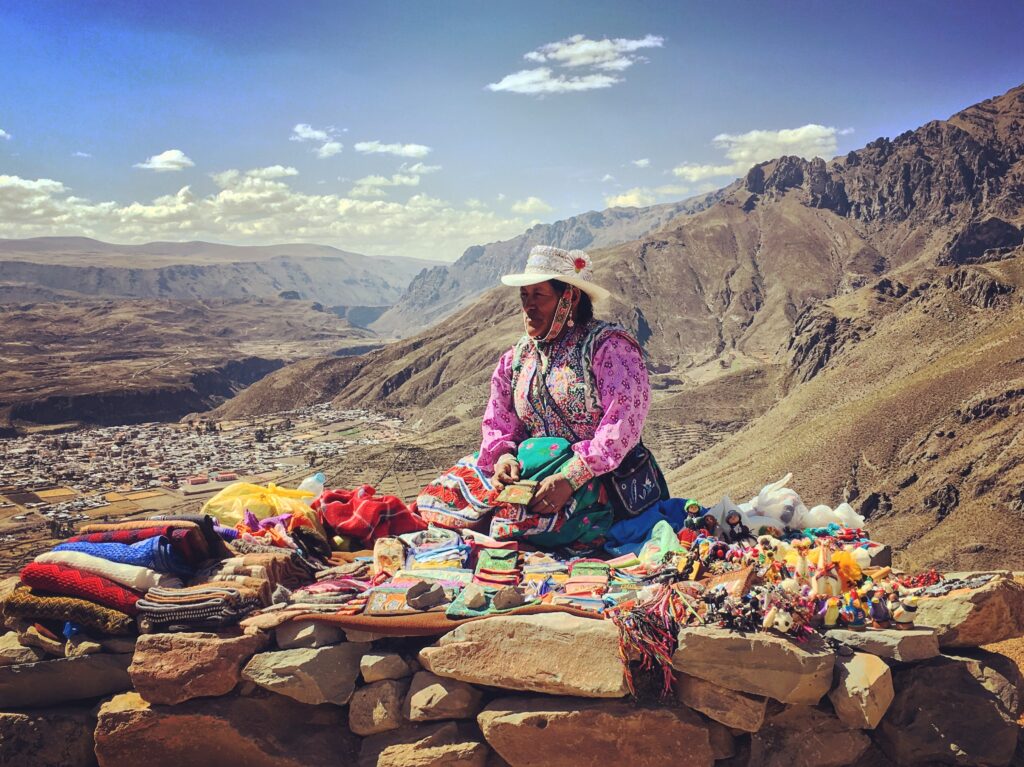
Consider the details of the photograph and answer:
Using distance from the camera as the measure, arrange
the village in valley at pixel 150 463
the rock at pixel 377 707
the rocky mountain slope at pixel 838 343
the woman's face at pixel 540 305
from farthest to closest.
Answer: the village in valley at pixel 150 463 < the rocky mountain slope at pixel 838 343 < the woman's face at pixel 540 305 < the rock at pixel 377 707

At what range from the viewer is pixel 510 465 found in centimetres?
371

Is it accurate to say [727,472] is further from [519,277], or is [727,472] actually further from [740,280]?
[740,280]

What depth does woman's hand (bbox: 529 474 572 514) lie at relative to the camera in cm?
351

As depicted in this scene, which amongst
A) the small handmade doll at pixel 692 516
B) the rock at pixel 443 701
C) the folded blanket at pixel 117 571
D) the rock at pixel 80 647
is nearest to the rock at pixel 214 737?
the rock at pixel 80 647

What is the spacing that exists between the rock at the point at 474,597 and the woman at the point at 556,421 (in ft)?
2.15

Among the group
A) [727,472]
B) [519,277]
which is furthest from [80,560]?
[727,472]

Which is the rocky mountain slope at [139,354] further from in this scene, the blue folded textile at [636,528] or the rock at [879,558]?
the rock at [879,558]

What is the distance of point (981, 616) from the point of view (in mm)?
2674

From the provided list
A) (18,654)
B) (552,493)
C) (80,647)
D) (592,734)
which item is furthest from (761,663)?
(18,654)

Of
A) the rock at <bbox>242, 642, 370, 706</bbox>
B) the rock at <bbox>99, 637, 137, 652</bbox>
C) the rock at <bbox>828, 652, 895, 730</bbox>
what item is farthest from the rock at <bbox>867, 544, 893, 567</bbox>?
the rock at <bbox>99, 637, 137, 652</bbox>

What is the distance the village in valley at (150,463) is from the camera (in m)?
30.0

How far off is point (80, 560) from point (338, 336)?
430ft

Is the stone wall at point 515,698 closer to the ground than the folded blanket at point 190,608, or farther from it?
closer to the ground

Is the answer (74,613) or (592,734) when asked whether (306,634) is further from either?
(592,734)
